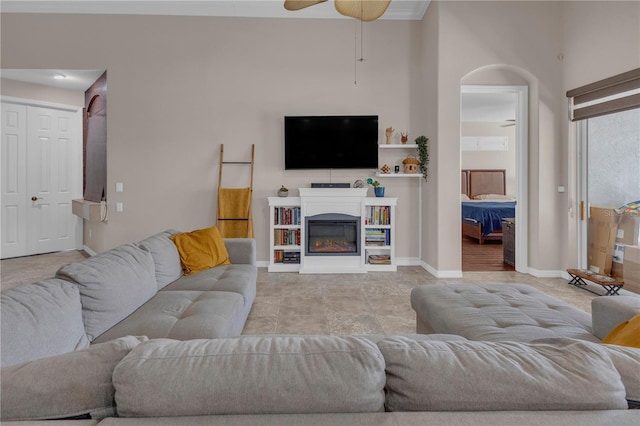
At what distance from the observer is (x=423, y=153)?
527 cm

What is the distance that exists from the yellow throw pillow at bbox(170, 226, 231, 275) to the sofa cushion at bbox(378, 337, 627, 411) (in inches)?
105

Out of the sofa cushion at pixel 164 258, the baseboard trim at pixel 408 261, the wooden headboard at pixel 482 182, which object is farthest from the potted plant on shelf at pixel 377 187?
the wooden headboard at pixel 482 182

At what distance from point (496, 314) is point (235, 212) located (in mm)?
3947

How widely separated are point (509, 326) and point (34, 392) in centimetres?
190

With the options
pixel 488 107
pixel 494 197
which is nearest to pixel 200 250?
pixel 488 107

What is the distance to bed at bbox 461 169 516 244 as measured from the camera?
307 inches

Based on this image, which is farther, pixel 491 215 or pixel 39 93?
pixel 491 215

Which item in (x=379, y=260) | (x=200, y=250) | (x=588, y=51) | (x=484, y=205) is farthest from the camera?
(x=484, y=205)

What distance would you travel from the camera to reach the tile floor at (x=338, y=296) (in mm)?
3197

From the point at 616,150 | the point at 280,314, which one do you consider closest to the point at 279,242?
the point at 280,314

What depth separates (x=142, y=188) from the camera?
17.9 ft

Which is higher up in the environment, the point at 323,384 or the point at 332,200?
the point at 332,200

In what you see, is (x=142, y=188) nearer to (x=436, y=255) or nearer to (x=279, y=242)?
(x=279, y=242)

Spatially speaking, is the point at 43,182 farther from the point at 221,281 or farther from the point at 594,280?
the point at 594,280
